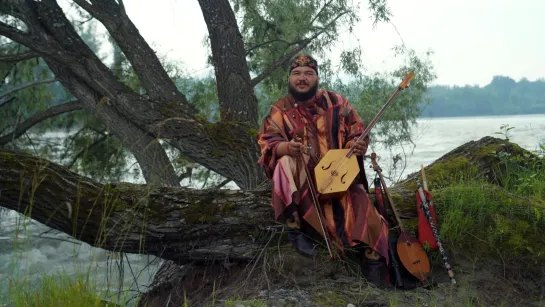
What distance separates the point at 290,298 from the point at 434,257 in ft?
4.13

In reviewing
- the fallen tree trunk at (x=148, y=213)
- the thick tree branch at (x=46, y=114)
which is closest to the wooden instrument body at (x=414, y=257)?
the fallen tree trunk at (x=148, y=213)

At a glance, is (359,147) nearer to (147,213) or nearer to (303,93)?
(303,93)

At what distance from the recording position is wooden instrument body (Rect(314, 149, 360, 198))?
3.87 meters

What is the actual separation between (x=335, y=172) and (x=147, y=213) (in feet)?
4.35

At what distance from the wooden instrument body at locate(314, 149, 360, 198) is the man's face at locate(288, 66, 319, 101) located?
0.47m

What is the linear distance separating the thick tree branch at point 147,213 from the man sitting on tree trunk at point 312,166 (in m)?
0.32

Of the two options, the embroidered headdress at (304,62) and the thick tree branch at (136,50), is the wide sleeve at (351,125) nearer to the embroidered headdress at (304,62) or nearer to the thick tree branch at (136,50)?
the embroidered headdress at (304,62)

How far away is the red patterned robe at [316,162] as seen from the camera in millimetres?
3850

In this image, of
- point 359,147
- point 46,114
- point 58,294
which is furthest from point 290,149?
point 46,114

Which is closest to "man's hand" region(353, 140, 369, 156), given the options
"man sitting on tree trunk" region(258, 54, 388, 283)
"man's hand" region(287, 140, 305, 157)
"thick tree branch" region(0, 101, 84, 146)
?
"man sitting on tree trunk" region(258, 54, 388, 283)

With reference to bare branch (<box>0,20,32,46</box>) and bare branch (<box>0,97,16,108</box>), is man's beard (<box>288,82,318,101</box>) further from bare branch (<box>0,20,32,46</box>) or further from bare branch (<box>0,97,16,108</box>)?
bare branch (<box>0,97,16,108</box>)

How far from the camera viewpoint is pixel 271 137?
4.05 m

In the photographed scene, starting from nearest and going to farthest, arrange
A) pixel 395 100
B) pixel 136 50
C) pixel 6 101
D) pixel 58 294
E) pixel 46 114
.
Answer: pixel 58 294, pixel 136 50, pixel 46 114, pixel 6 101, pixel 395 100

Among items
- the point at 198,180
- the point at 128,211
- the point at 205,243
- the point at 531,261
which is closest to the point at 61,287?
the point at 128,211
